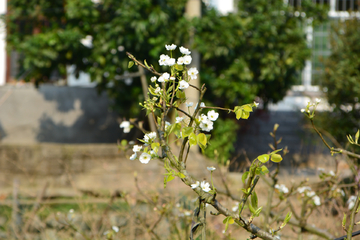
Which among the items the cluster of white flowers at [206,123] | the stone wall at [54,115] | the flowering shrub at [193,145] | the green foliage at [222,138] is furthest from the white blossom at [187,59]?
the stone wall at [54,115]

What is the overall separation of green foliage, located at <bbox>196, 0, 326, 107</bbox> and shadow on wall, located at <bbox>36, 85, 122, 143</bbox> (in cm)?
282

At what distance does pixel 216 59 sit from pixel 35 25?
11.8ft

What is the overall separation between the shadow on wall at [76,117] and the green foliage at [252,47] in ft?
9.24

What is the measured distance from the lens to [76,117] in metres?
8.45

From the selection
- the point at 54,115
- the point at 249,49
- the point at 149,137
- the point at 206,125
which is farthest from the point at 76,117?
the point at 206,125

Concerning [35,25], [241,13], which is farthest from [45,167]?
[241,13]

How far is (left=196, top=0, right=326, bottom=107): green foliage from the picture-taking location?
6363 mm

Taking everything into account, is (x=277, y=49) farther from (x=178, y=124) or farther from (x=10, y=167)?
(x=178, y=124)

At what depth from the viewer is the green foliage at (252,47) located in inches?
251

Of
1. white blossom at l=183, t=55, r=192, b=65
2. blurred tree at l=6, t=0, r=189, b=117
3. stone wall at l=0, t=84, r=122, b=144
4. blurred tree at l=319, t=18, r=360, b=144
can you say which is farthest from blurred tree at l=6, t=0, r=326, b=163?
white blossom at l=183, t=55, r=192, b=65

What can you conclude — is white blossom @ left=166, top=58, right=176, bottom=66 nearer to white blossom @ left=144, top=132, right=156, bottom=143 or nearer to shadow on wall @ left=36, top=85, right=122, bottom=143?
white blossom @ left=144, top=132, right=156, bottom=143

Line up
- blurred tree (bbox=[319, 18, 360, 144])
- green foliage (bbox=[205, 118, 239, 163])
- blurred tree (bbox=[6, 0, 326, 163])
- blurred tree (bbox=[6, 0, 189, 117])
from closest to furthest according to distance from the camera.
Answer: blurred tree (bbox=[6, 0, 189, 117]) < blurred tree (bbox=[6, 0, 326, 163]) < blurred tree (bbox=[319, 18, 360, 144]) < green foliage (bbox=[205, 118, 239, 163])

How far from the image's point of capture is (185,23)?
6227 mm

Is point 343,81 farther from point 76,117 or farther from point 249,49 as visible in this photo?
point 76,117
